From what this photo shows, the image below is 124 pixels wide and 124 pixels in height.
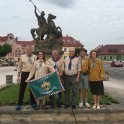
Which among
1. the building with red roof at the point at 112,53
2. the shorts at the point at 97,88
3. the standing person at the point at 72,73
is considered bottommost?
the shorts at the point at 97,88

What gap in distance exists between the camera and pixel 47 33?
30422 mm

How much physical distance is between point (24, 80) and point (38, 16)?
20.0 m

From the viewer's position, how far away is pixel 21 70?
11.6 metres

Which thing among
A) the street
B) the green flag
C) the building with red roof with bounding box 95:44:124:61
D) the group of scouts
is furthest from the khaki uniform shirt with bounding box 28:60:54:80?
the building with red roof with bounding box 95:44:124:61

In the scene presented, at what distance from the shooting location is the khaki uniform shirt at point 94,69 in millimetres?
11430

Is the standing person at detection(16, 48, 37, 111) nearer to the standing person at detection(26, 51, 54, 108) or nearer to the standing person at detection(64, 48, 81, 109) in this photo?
the standing person at detection(26, 51, 54, 108)

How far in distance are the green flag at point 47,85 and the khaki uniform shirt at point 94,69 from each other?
92 centimetres

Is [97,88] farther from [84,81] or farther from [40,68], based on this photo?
[40,68]

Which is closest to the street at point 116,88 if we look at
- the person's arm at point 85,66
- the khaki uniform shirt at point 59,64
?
the person's arm at point 85,66

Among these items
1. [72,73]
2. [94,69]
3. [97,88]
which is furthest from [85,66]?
[97,88]

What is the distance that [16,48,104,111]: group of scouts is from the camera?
1123 centimetres

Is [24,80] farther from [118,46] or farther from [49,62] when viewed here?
[118,46]

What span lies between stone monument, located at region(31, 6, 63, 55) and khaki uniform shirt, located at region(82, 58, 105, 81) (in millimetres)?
17833

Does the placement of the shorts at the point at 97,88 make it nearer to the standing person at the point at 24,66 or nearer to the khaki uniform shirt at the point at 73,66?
the khaki uniform shirt at the point at 73,66
